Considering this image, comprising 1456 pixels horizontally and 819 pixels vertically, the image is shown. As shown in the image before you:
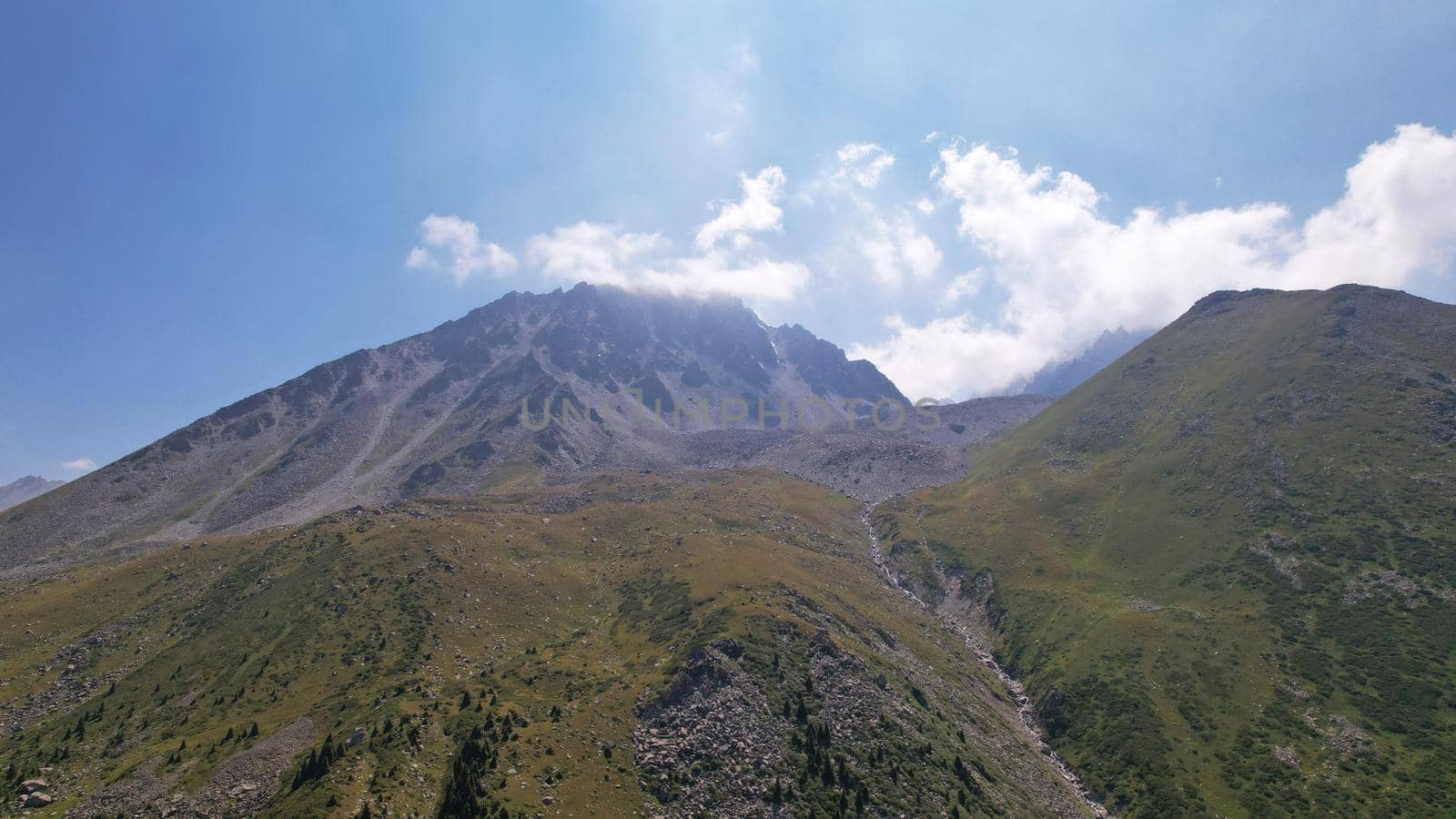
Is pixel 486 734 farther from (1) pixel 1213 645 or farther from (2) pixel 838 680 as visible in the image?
(1) pixel 1213 645

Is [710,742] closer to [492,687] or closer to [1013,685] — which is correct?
[492,687]

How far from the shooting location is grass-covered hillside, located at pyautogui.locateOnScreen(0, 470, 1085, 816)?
48750 millimetres

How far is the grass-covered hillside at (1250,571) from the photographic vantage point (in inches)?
2630

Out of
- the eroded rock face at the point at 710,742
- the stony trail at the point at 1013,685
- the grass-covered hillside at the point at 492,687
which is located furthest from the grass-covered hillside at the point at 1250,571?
the eroded rock face at the point at 710,742

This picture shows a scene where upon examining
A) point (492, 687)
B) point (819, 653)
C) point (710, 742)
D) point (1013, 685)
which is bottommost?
point (1013, 685)

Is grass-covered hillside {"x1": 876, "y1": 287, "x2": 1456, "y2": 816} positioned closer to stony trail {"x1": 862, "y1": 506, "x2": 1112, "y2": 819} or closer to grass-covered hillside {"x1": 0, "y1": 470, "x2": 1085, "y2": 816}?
stony trail {"x1": 862, "y1": 506, "x2": 1112, "y2": 819}

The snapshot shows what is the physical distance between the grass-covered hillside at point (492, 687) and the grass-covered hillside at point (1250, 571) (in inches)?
519

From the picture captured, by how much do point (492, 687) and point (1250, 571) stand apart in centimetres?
10669

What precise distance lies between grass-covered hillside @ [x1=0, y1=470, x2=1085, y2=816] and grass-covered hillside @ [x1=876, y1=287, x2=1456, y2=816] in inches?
519

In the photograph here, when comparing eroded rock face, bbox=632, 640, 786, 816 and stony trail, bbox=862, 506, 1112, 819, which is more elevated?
eroded rock face, bbox=632, 640, 786, 816

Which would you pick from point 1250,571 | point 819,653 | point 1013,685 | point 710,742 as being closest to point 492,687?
point 710,742

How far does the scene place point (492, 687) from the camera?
62.8m

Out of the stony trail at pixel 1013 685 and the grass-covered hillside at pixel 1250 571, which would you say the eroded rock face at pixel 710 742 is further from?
the grass-covered hillside at pixel 1250 571

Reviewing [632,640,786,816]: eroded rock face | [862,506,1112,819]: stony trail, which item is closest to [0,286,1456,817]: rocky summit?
[632,640,786,816]: eroded rock face
